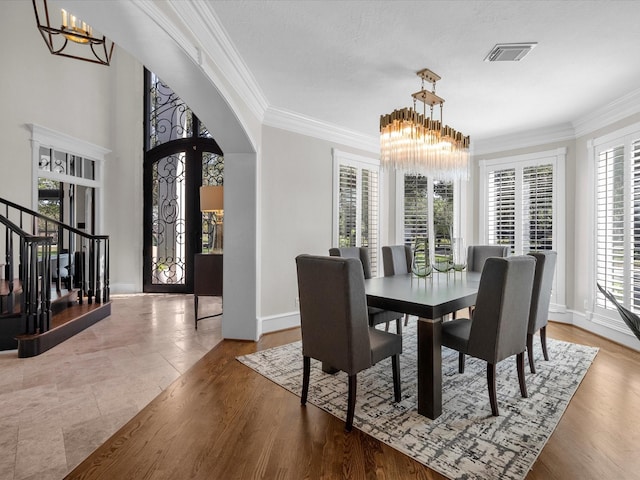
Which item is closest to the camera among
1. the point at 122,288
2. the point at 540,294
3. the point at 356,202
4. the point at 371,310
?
the point at 540,294

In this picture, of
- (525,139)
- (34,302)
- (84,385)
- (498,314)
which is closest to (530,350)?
(498,314)

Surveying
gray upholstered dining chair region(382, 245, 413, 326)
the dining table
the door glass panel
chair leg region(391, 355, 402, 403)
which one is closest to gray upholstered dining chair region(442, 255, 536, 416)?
the dining table

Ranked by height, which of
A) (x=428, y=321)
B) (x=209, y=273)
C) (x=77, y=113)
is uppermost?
(x=77, y=113)

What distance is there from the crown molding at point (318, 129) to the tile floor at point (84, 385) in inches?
106

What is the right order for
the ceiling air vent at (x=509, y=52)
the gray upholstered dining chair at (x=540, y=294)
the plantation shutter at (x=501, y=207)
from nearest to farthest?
the ceiling air vent at (x=509, y=52), the gray upholstered dining chair at (x=540, y=294), the plantation shutter at (x=501, y=207)

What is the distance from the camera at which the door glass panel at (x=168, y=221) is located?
6.66m

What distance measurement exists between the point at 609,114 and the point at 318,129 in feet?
11.3

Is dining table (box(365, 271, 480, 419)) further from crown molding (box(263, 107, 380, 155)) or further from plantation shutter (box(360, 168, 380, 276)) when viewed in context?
plantation shutter (box(360, 168, 380, 276))

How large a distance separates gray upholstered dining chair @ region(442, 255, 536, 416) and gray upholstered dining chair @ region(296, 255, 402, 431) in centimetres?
58

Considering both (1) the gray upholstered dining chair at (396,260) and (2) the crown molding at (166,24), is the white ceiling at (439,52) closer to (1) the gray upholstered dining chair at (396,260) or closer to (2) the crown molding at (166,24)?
(2) the crown molding at (166,24)

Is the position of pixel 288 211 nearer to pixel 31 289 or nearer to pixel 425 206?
pixel 425 206

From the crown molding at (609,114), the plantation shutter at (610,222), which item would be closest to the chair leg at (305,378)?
the plantation shutter at (610,222)

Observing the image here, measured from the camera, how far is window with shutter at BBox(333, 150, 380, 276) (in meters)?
5.00

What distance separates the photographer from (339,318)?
2.18 m
